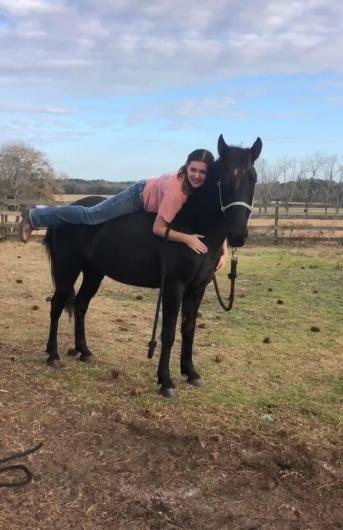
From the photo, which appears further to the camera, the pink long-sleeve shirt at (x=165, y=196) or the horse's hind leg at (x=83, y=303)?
the horse's hind leg at (x=83, y=303)

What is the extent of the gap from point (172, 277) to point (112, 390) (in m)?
1.19

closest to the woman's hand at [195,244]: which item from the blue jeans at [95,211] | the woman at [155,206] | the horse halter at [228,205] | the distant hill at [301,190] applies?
the woman at [155,206]

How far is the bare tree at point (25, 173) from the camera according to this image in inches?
1324

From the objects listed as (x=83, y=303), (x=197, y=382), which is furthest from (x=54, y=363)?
(x=197, y=382)

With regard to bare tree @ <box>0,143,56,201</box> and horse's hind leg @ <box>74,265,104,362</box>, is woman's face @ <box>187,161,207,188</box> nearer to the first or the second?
horse's hind leg @ <box>74,265,104,362</box>

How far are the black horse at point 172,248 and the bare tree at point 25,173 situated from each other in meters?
28.6

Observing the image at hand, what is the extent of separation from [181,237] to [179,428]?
158cm

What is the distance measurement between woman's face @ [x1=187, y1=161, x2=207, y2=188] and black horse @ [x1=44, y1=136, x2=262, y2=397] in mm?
68

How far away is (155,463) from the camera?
3492 millimetres

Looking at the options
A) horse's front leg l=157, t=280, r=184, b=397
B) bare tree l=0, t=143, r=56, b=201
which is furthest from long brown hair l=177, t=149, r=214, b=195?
bare tree l=0, t=143, r=56, b=201

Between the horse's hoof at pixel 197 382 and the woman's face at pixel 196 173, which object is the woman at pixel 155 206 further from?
the horse's hoof at pixel 197 382

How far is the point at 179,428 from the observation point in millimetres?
3971

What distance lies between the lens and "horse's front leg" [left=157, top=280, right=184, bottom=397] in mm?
4590

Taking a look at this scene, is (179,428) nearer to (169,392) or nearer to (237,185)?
(169,392)
